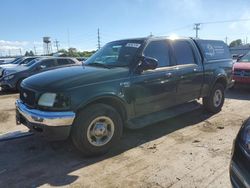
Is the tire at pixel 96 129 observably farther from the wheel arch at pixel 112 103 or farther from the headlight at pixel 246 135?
the headlight at pixel 246 135

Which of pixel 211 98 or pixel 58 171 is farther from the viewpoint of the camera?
pixel 211 98

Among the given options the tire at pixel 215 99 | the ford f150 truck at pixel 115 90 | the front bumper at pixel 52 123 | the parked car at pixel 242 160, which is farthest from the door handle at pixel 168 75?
the parked car at pixel 242 160

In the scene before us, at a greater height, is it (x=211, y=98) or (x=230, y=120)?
(x=211, y=98)

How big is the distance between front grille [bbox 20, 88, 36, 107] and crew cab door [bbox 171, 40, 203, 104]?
2.90 meters

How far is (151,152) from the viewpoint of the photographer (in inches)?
181

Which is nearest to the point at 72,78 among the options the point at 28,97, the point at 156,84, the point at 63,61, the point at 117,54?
the point at 28,97

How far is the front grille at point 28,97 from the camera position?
14.2 ft

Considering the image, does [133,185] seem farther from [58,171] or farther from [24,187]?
[24,187]

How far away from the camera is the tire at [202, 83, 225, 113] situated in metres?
6.87

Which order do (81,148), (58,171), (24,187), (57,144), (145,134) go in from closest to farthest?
(24,187) → (58,171) → (81,148) → (57,144) → (145,134)

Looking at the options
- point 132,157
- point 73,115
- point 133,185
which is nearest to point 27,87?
point 73,115

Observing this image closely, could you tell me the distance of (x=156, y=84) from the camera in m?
5.21

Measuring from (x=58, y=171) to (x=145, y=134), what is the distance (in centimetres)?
206

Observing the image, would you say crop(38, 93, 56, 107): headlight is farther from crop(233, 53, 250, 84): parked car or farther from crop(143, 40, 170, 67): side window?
crop(233, 53, 250, 84): parked car
